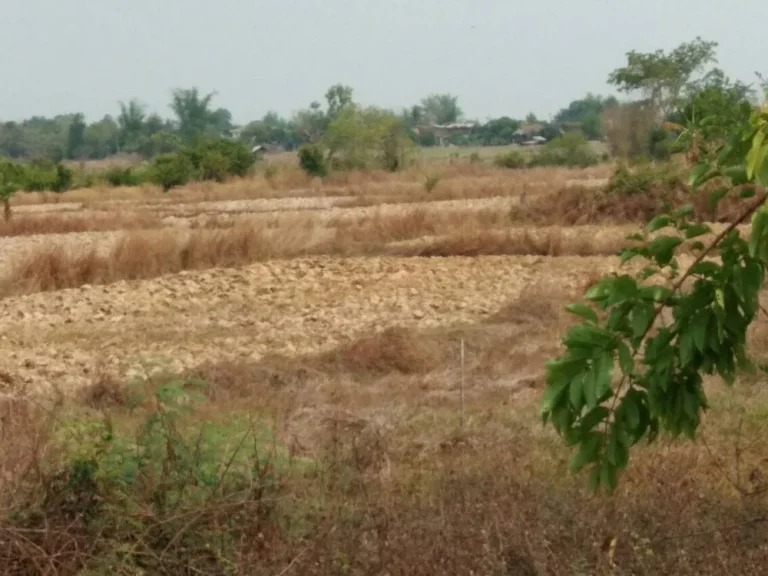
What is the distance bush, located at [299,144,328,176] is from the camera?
180 feet

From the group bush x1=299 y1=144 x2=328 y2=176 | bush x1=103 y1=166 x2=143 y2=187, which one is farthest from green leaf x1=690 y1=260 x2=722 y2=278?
bush x1=103 y1=166 x2=143 y2=187

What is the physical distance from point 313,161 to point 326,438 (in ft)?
161

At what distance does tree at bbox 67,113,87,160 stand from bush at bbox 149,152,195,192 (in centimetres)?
5455

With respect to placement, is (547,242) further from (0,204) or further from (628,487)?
(0,204)

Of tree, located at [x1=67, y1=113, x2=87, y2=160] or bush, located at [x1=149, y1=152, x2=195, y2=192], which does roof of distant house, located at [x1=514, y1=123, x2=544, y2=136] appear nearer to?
tree, located at [x1=67, y1=113, x2=87, y2=160]

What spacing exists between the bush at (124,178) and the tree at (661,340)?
53419 mm

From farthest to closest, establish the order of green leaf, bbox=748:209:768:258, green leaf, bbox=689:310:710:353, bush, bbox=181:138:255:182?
bush, bbox=181:138:255:182
green leaf, bbox=689:310:710:353
green leaf, bbox=748:209:768:258

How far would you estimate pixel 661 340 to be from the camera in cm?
413

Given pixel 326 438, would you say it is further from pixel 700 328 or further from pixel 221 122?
pixel 221 122

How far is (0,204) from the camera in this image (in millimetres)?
38531

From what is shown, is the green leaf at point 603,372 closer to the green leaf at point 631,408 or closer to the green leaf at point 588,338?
the green leaf at point 588,338

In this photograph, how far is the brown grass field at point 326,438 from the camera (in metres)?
4.36

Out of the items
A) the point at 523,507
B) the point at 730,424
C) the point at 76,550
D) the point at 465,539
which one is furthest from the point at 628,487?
the point at 76,550

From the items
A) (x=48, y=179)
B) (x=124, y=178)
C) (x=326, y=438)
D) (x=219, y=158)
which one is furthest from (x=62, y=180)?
(x=326, y=438)
